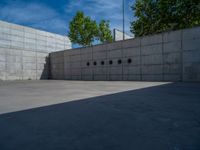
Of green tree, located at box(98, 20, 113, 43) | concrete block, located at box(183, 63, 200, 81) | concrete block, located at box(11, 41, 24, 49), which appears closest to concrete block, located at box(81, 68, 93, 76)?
concrete block, located at box(183, 63, 200, 81)

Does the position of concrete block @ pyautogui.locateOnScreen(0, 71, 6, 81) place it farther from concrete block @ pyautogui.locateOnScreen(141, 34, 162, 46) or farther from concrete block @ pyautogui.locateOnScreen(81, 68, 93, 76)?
concrete block @ pyautogui.locateOnScreen(141, 34, 162, 46)

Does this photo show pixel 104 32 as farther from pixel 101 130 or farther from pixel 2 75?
pixel 101 130

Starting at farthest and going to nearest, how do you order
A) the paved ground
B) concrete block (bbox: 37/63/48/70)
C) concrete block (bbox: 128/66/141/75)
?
concrete block (bbox: 37/63/48/70) < concrete block (bbox: 128/66/141/75) < the paved ground

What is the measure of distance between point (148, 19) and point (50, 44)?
14.5 m

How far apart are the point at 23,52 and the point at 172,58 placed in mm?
14878

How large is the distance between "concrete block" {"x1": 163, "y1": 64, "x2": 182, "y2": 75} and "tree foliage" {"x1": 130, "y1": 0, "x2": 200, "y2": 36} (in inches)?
427

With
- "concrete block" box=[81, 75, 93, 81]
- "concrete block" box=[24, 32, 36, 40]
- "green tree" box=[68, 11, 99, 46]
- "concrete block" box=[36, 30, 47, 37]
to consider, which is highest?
"green tree" box=[68, 11, 99, 46]

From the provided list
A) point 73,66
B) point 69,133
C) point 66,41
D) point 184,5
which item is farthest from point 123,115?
point 66,41

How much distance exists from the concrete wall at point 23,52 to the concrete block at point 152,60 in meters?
12.3

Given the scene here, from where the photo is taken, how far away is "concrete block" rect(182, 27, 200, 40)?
32.7 feet

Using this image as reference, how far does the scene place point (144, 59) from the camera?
12.2 meters

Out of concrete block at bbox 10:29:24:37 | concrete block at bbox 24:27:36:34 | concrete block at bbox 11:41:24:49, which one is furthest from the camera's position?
concrete block at bbox 24:27:36:34

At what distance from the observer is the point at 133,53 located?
A: 1284cm

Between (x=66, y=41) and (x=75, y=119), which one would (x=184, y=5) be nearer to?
(x=66, y=41)
